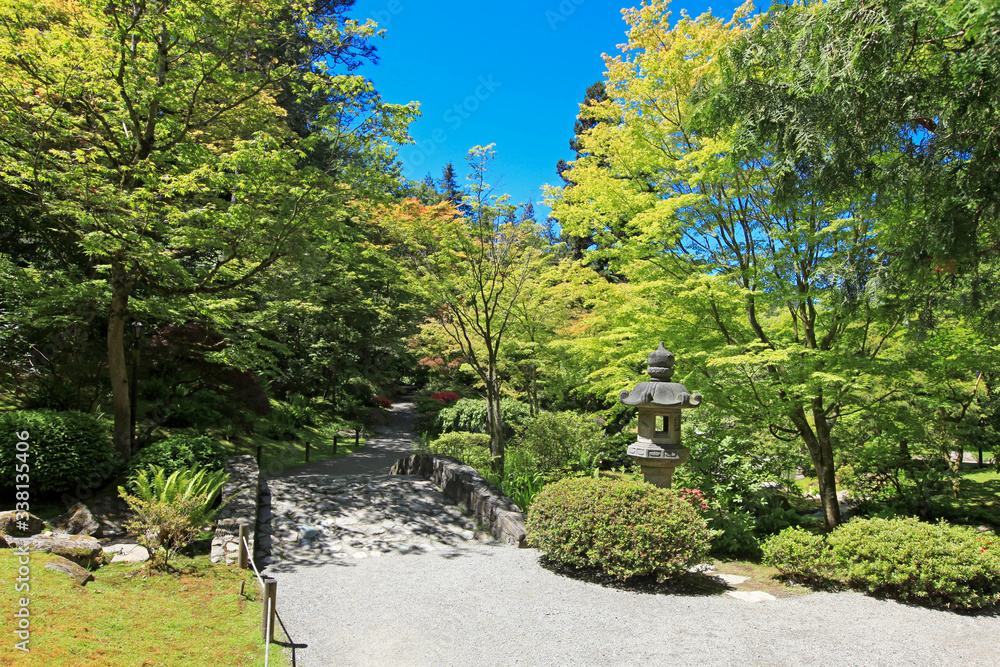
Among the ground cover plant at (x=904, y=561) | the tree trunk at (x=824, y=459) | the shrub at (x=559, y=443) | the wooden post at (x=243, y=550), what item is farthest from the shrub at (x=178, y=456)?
the tree trunk at (x=824, y=459)

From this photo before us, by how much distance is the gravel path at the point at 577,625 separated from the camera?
4.21 meters

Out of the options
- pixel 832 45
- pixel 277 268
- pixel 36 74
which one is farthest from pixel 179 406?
pixel 832 45

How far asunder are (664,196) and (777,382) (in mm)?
3262

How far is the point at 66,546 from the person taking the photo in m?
5.36

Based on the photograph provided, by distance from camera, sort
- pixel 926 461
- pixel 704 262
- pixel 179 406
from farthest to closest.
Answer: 1. pixel 179 406
2. pixel 926 461
3. pixel 704 262

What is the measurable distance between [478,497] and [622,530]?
313 cm

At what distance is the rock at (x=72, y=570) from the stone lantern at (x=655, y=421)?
5.91 m

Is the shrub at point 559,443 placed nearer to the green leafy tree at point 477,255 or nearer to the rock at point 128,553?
the green leafy tree at point 477,255

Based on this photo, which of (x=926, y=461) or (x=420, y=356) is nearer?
(x=926, y=461)

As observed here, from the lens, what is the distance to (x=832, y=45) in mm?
A: 4387

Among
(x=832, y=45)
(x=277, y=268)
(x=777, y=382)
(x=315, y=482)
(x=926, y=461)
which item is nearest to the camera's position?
(x=832, y=45)

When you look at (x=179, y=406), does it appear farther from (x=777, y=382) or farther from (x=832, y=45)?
(x=832, y=45)

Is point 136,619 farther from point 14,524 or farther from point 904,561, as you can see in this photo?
point 904,561

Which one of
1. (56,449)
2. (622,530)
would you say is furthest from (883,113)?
(56,449)
